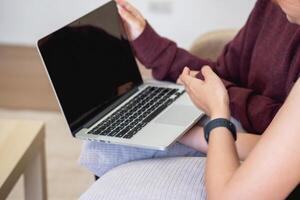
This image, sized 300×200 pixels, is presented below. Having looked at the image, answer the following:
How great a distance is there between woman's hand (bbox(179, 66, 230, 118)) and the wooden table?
44 cm

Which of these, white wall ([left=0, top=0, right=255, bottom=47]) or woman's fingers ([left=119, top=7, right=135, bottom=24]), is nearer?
woman's fingers ([left=119, top=7, right=135, bottom=24])

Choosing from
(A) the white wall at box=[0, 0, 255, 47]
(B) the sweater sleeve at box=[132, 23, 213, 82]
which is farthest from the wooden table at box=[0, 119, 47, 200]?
(A) the white wall at box=[0, 0, 255, 47]

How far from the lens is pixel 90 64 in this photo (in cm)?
131

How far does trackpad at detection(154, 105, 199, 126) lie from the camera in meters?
1.27

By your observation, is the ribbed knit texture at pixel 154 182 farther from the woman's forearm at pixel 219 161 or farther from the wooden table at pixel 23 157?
the wooden table at pixel 23 157

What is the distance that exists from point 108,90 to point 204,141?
271 mm

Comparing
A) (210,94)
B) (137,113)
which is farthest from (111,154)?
(210,94)

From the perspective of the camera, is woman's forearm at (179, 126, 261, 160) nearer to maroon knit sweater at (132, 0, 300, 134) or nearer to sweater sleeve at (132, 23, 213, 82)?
maroon knit sweater at (132, 0, 300, 134)

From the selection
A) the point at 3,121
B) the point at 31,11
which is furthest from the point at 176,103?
the point at 31,11

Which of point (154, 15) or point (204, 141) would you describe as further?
point (154, 15)

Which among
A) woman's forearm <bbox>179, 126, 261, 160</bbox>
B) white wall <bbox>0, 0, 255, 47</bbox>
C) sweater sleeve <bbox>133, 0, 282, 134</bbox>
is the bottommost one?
white wall <bbox>0, 0, 255, 47</bbox>

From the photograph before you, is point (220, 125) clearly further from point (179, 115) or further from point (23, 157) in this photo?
point (23, 157)

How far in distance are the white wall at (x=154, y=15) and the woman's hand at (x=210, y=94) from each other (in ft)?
6.02

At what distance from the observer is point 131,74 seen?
57.2 inches
